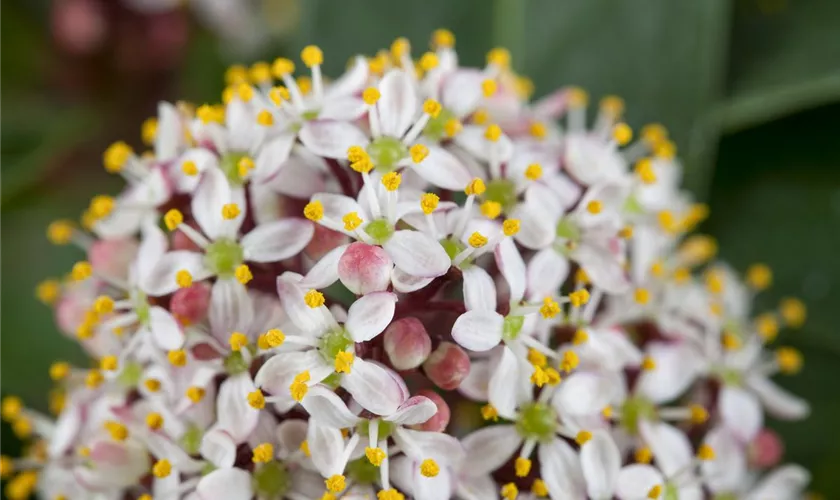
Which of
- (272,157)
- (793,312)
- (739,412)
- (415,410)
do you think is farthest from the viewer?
(793,312)

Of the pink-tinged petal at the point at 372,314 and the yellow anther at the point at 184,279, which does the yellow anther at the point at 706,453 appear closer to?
the pink-tinged petal at the point at 372,314

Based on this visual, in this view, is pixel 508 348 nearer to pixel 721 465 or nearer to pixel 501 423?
pixel 501 423

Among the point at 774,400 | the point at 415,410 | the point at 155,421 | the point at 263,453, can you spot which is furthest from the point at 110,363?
the point at 774,400

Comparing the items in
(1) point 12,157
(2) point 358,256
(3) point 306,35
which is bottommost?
(2) point 358,256

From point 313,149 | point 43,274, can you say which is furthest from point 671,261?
point 43,274

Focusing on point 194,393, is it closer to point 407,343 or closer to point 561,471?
point 407,343

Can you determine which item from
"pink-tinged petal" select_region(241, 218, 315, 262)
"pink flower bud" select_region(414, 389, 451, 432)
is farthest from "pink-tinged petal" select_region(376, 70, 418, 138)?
"pink flower bud" select_region(414, 389, 451, 432)
